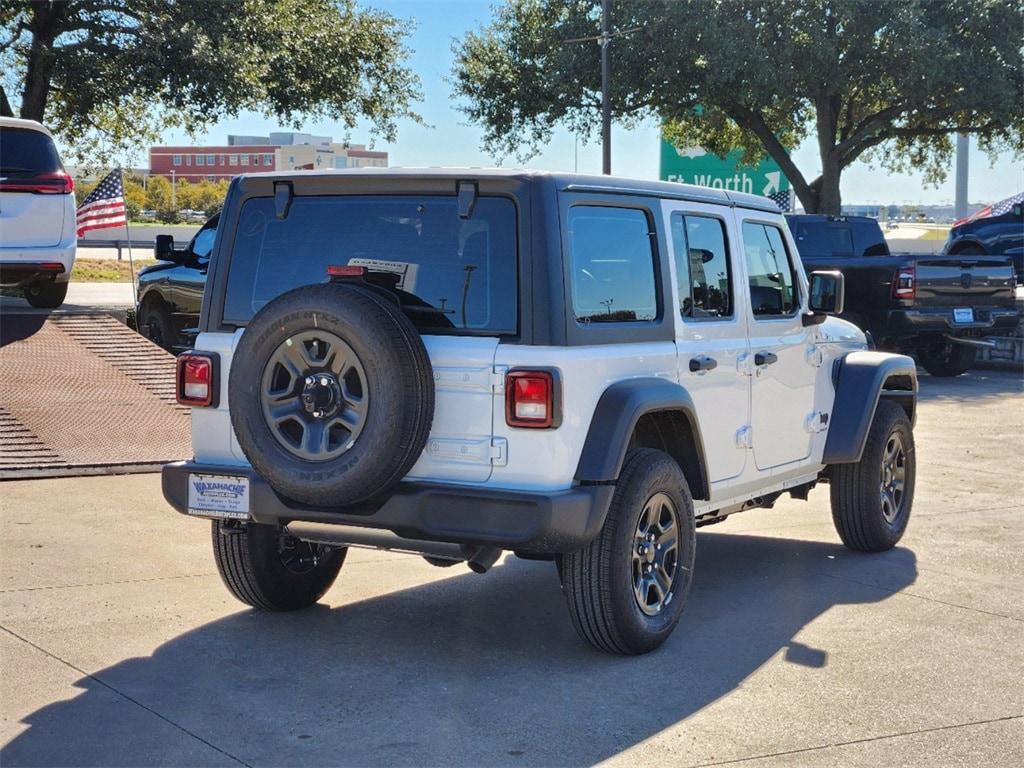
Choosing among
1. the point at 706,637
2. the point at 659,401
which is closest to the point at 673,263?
the point at 659,401

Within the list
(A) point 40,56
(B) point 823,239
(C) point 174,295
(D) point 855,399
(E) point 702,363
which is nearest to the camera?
(E) point 702,363

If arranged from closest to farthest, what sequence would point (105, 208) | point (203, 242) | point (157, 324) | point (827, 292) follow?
point (827, 292)
point (203, 242)
point (157, 324)
point (105, 208)

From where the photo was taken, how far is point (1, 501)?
336 inches

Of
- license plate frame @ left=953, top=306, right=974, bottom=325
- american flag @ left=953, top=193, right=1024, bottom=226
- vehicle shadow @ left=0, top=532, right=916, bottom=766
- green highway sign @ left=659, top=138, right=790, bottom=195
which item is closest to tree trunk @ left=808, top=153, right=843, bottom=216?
american flag @ left=953, top=193, right=1024, bottom=226

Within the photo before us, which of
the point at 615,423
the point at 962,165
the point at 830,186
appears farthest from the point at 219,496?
the point at 962,165

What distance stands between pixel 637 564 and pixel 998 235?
22021mm

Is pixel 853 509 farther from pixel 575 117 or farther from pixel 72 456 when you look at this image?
pixel 575 117

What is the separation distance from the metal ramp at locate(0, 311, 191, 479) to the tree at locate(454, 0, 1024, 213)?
19.5m

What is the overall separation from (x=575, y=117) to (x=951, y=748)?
31.3 m

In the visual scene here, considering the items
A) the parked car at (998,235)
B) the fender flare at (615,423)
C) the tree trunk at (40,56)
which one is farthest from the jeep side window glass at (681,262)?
the parked car at (998,235)

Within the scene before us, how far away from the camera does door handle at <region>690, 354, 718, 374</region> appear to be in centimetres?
610

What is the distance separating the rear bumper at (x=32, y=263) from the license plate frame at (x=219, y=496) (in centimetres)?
821

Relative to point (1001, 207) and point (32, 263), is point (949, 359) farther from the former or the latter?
point (32, 263)

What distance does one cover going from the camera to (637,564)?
18.9 feet
